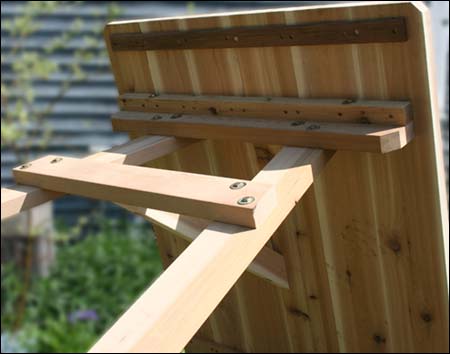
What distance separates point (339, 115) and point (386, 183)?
220mm

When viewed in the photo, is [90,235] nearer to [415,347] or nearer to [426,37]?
[415,347]

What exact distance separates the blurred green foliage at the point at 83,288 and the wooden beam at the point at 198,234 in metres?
1.42

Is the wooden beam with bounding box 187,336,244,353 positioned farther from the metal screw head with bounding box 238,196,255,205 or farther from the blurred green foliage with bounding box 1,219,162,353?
the metal screw head with bounding box 238,196,255,205

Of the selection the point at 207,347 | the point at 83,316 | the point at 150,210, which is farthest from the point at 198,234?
the point at 83,316

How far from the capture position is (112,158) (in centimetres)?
158

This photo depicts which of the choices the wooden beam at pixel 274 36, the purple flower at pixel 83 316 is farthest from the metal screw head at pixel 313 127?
the purple flower at pixel 83 316

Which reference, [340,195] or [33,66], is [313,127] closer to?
[340,195]

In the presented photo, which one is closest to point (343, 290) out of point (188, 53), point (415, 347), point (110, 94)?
point (415, 347)

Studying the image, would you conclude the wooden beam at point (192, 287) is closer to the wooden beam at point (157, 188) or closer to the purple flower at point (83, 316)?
the wooden beam at point (157, 188)

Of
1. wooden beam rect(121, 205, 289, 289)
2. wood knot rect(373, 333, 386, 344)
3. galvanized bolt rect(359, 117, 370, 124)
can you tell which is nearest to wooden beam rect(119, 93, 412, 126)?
galvanized bolt rect(359, 117, 370, 124)

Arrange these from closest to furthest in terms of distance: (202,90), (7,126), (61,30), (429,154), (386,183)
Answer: (429,154) < (386,183) < (202,90) < (7,126) < (61,30)

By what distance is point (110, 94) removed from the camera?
12.5 ft

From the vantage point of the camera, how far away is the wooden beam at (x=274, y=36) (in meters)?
1.36

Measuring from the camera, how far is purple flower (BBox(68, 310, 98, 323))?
3262 millimetres
